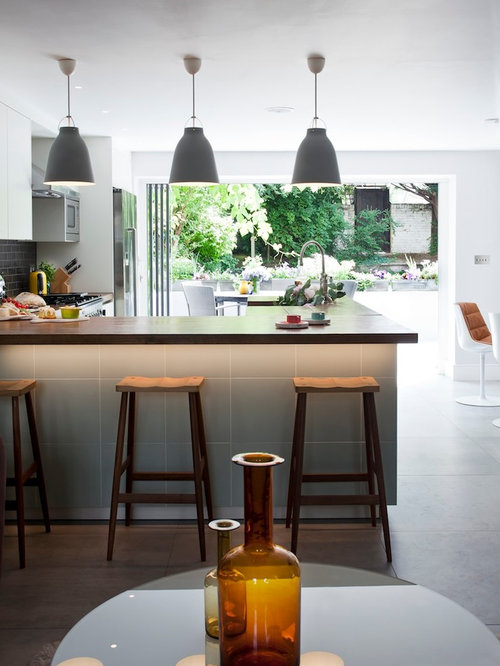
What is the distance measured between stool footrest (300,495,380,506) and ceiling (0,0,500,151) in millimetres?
2230

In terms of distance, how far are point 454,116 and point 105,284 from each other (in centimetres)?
355

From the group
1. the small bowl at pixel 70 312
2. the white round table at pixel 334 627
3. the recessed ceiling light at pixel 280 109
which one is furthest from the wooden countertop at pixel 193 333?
the recessed ceiling light at pixel 280 109

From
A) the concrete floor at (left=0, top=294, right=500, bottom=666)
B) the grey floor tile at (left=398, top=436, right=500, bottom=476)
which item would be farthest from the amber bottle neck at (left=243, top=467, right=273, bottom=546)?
the grey floor tile at (left=398, top=436, right=500, bottom=476)

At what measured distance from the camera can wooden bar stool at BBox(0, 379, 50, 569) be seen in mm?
3697

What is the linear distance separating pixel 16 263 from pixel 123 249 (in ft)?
3.61

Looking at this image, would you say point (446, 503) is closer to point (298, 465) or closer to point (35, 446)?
point (298, 465)

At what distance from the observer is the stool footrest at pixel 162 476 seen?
13.1 feet

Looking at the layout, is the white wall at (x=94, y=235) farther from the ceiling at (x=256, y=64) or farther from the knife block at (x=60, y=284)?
the ceiling at (x=256, y=64)

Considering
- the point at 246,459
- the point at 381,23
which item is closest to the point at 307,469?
the point at 381,23

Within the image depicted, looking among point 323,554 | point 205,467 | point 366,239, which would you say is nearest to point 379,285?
point 366,239

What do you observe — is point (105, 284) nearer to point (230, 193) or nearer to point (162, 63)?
point (162, 63)

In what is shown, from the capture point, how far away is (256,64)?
4832 millimetres

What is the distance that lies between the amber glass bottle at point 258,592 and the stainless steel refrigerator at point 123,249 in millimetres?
6680

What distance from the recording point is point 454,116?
22.1 feet
